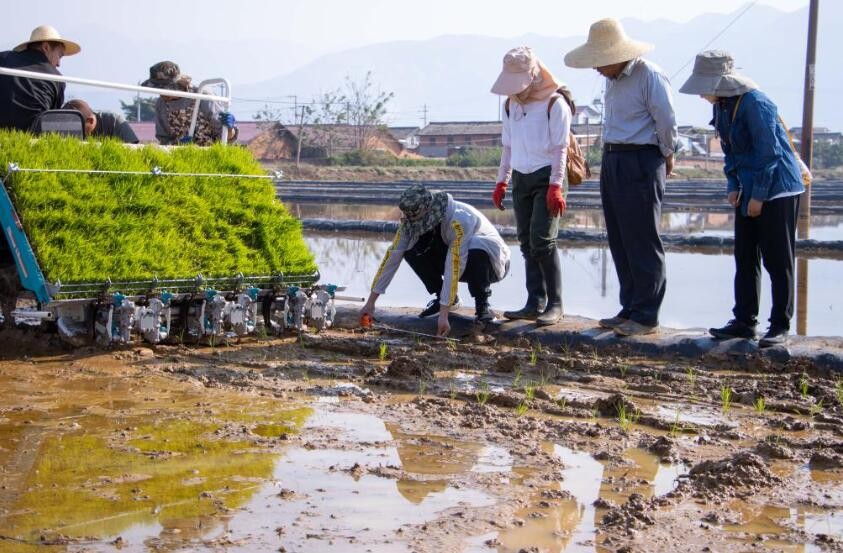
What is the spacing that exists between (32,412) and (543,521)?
2612mm

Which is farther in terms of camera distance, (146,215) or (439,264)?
(439,264)

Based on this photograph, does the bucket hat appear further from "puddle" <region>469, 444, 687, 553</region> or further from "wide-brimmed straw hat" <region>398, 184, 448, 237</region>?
"puddle" <region>469, 444, 687, 553</region>

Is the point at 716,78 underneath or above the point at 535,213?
above

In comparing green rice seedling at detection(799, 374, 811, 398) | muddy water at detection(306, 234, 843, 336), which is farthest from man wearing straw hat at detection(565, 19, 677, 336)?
muddy water at detection(306, 234, 843, 336)

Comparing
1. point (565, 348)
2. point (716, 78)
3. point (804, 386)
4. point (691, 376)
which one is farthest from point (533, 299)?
point (804, 386)

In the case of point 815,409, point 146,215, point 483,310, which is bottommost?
point 815,409

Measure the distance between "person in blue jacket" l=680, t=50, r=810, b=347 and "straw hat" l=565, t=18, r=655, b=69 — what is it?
0.41 meters

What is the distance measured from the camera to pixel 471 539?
3625mm

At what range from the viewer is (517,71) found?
739 cm

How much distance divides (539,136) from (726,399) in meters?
2.48

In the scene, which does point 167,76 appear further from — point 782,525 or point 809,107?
point 809,107

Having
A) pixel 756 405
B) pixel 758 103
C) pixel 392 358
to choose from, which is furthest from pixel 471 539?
pixel 758 103

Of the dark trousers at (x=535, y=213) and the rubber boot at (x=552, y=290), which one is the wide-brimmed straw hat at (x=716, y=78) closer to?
the dark trousers at (x=535, y=213)

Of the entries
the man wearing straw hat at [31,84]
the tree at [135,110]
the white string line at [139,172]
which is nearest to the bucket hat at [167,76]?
the man wearing straw hat at [31,84]
